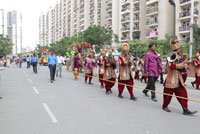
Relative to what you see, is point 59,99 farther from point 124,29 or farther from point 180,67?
point 124,29

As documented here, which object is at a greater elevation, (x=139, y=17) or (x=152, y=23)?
Answer: (x=139, y=17)

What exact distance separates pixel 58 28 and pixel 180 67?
110134 mm

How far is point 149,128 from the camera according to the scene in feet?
14.5

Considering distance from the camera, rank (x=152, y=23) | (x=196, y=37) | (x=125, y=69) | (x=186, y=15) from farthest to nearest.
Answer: (x=152, y=23)
(x=186, y=15)
(x=196, y=37)
(x=125, y=69)

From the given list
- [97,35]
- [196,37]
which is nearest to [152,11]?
[97,35]

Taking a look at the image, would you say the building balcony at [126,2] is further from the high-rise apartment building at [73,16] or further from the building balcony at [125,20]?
the high-rise apartment building at [73,16]

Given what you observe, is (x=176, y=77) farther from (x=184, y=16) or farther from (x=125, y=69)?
(x=184, y=16)

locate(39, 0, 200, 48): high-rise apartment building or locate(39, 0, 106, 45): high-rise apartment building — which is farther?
locate(39, 0, 106, 45): high-rise apartment building

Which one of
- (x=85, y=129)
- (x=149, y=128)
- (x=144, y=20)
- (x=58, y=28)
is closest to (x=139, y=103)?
(x=149, y=128)

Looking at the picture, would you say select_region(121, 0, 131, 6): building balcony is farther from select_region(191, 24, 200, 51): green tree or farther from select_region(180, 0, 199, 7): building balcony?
select_region(191, 24, 200, 51): green tree

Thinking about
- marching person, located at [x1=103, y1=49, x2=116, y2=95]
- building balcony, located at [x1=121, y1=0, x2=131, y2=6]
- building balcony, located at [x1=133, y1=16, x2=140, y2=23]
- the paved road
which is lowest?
the paved road

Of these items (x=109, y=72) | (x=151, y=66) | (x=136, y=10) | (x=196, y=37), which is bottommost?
(x=109, y=72)

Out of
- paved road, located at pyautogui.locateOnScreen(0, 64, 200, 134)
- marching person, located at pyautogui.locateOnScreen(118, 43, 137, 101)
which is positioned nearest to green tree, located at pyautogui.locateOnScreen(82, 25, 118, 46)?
marching person, located at pyautogui.locateOnScreen(118, 43, 137, 101)

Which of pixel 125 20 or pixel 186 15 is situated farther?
pixel 125 20
